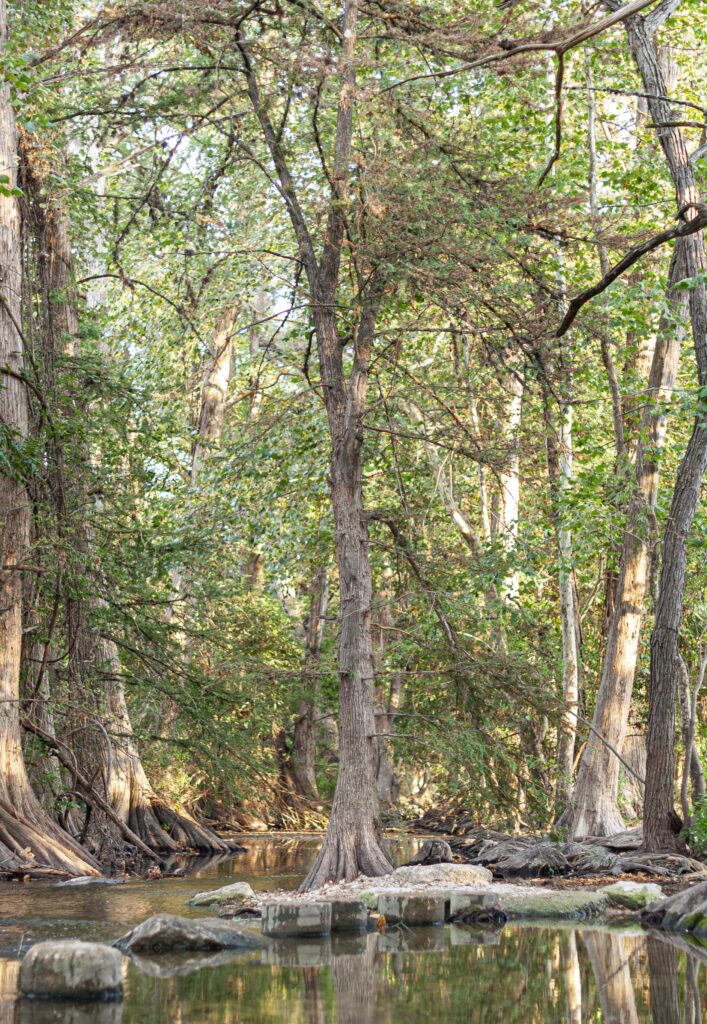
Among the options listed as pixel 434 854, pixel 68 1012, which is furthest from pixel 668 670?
pixel 68 1012

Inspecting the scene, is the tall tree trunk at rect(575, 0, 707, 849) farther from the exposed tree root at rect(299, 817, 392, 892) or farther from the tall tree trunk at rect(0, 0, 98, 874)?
the tall tree trunk at rect(0, 0, 98, 874)

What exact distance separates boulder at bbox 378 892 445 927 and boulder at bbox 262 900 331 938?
2.59 feet

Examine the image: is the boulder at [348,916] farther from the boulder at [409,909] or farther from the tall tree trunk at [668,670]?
the tall tree trunk at [668,670]

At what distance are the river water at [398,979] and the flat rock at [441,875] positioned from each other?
1.86 meters

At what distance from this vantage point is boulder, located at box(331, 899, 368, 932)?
8.93 meters

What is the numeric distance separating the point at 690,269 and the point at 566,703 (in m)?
4.93

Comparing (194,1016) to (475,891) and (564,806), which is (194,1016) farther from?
(564,806)

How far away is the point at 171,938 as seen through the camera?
313 inches

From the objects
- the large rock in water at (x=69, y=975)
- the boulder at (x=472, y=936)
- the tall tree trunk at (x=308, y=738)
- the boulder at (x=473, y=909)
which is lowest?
the boulder at (x=472, y=936)

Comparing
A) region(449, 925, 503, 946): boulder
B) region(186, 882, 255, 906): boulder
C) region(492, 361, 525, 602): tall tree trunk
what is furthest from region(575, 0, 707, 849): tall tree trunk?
region(186, 882, 255, 906): boulder

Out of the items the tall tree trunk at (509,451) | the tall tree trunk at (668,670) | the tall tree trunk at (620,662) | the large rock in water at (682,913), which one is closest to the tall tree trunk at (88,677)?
the tall tree trunk at (509,451)

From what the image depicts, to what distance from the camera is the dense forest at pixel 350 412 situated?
12.5 meters

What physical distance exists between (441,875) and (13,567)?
563 cm

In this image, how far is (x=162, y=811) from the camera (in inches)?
676
